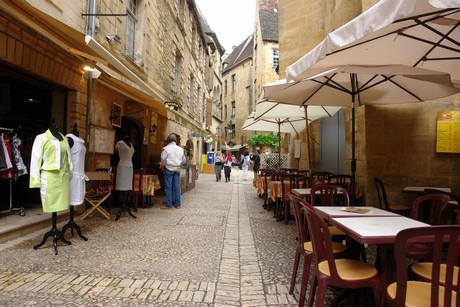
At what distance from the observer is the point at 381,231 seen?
86.0 inches

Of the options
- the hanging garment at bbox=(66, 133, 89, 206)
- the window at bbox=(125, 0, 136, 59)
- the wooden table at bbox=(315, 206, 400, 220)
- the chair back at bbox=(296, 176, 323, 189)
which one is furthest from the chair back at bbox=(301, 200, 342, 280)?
the window at bbox=(125, 0, 136, 59)

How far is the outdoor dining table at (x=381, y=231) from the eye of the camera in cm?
204

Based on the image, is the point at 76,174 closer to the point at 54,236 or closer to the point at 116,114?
the point at 54,236

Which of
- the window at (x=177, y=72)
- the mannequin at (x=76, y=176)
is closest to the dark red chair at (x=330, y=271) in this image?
the mannequin at (x=76, y=176)

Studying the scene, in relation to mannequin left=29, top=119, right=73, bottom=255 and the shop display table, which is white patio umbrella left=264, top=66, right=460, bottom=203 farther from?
the shop display table

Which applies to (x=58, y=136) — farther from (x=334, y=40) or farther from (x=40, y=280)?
(x=334, y=40)

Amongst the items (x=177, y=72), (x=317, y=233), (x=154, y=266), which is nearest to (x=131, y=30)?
(x=177, y=72)

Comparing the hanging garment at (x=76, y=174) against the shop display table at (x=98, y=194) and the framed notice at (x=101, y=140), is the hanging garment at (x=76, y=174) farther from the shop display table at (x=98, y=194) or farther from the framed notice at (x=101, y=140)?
the framed notice at (x=101, y=140)

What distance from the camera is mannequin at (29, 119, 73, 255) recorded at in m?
3.80

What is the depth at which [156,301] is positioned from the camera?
2668 millimetres

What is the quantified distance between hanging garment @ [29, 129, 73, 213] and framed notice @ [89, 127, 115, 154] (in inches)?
102

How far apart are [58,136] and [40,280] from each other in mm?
1789

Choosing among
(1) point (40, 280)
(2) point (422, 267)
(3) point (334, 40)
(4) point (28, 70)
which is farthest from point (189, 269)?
(4) point (28, 70)

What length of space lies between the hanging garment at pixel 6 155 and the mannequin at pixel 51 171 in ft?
4.73
